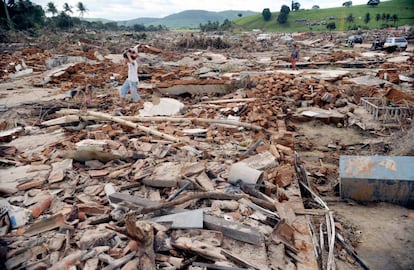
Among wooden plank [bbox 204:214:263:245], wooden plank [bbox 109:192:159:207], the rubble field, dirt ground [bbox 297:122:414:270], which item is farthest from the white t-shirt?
wooden plank [bbox 204:214:263:245]

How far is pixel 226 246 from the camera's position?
3051 mm

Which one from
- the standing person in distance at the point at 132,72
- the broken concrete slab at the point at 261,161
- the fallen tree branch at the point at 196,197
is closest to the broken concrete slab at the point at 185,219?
the fallen tree branch at the point at 196,197

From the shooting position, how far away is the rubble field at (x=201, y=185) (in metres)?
2.99

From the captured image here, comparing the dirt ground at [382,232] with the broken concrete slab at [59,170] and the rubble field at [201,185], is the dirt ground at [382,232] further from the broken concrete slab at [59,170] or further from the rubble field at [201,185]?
the broken concrete slab at [59,170]

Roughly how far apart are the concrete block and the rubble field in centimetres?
14

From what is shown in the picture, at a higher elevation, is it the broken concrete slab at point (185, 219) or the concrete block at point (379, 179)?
the broken concrete slab at point (185, 219)

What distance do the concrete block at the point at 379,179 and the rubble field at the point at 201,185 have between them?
0.14 meters

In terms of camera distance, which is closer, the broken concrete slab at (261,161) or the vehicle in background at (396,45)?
the broken concrete slab at (261,161)

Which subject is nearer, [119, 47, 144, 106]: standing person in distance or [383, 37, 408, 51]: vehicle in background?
[119, 47, 144, 106]: standing person in distance

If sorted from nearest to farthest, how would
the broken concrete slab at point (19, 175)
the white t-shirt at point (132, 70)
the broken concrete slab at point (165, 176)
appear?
the broken concrete slab at point (165, 176) < the broken concrete slab at point (19, 175) < the white t-shirt at point (132, 70)

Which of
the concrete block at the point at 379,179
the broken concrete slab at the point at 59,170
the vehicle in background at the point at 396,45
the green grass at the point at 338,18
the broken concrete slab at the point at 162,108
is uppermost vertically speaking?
the green grass at the point at 338,18

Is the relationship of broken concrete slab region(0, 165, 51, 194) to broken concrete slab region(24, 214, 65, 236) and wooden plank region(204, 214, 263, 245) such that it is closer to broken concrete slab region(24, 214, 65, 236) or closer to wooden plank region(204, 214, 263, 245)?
broken concrete slab region(24, 214, 65, 236)

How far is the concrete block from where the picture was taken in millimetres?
4656

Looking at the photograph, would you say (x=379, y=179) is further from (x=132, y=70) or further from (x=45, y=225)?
(x=132, y=70)
